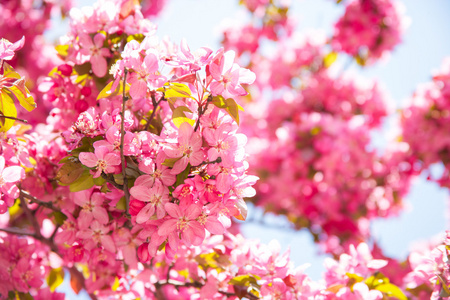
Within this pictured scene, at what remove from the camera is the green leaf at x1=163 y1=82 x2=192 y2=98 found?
1067 millimetres

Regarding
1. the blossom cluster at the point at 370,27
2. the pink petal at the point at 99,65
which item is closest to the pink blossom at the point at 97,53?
the pink petal at the point at 99,65

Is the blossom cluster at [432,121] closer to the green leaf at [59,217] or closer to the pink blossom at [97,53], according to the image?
the pink blossom at [97,53]

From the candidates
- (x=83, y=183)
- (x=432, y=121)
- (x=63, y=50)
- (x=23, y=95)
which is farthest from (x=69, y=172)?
(x=432, y=121)

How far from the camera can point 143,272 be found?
1.53 m

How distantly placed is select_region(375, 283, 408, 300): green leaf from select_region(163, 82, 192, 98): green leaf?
103cm

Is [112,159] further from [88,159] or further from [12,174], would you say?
[12,174]

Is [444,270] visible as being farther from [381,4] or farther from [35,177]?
[381,4]

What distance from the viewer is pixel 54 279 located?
1846mm

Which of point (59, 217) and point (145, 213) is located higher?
point (145, 213)

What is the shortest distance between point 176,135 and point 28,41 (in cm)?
363

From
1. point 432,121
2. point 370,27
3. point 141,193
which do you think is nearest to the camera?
point 141,193

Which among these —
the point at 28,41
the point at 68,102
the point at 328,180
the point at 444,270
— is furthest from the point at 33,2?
the point at 444,270

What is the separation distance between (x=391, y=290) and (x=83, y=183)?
116 cm

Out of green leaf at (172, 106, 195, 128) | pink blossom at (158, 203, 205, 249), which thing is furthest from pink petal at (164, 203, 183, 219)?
green leaf at (172, 106, 195, 128)
